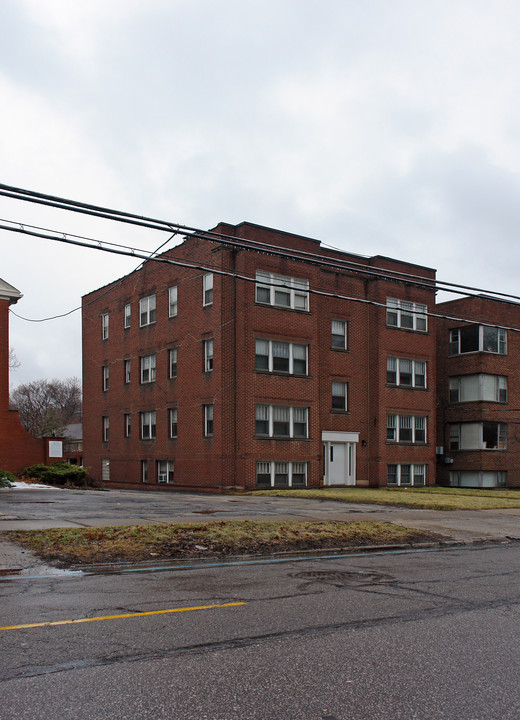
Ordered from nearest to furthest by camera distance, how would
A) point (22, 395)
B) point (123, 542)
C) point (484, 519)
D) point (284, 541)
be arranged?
point (123, 542)
point (284, 541)
point (484, 519)
point (22, 395)

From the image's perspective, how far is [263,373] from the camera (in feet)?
103

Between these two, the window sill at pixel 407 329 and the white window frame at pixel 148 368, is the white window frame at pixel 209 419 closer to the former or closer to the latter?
the white window frame at pixel 148 368

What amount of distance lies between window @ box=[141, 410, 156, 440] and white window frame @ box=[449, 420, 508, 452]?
16.5 meters

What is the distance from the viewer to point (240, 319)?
30906 mm

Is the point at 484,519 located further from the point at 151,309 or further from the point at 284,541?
→ the point at 151,309

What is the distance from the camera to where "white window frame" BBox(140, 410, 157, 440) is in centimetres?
3619

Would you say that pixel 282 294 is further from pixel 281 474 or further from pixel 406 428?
pixel 406 428

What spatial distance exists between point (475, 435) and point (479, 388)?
255 centimetres

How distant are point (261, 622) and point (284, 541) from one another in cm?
591

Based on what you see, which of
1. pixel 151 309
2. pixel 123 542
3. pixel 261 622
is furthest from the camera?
pixel 151 309

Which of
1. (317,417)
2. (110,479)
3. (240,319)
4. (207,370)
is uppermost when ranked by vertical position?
(240,319)

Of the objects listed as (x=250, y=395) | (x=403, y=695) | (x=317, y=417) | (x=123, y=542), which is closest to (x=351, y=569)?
(x=123, y=542)

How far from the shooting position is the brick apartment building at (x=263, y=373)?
3105 cm

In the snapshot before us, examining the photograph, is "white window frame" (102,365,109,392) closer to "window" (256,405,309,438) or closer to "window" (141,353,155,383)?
"window" (141,353,155,383)
